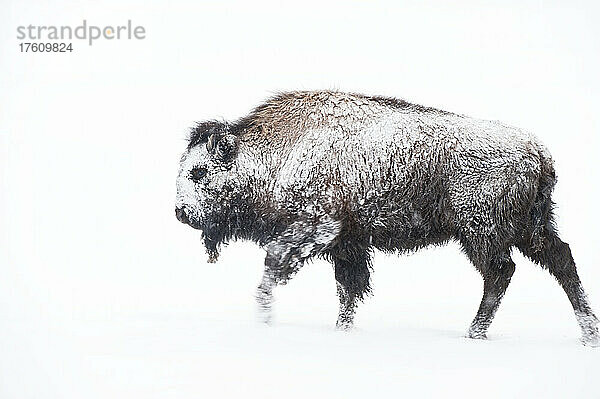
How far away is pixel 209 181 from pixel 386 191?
202 centimetres

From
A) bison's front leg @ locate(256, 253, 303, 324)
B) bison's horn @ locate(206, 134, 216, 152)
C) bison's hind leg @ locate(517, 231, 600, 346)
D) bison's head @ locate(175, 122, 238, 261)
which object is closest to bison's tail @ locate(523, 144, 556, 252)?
bison's hind leg @ locate(517, 231, 600, 346)

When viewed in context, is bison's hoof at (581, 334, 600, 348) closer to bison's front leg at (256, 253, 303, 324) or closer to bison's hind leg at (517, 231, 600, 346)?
bison's hind leg at (517, 231, 600, 346)

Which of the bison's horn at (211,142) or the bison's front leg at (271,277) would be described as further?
the bison's horn at (211,142)

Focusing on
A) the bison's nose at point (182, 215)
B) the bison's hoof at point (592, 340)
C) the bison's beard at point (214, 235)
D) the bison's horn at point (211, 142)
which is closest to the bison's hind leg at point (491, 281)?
the bison's hoof at point (592, 340)

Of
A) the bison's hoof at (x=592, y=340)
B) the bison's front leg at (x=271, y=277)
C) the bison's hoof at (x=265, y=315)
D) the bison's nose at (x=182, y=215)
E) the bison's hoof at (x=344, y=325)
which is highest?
the bison's nose at (x=182, y=215)

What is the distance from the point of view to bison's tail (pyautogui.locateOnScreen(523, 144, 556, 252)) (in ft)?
28.4

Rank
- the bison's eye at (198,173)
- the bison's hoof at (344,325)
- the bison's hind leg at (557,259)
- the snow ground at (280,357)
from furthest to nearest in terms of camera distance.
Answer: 1. the bison's eye at (198,173)
2. the bison's hoof at (344,325)
3. the bison's hind leg at (557,259)
4. the snow ground at (280,357)

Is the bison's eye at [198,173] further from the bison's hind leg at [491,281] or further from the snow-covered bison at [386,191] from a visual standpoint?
the bison's hind leg at [491,281]

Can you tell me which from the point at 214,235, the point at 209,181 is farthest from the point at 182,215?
the point at 209,181

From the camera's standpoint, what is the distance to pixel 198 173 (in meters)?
9.45

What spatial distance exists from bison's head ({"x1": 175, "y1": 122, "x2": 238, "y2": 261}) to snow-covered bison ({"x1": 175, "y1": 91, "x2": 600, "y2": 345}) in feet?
0.05

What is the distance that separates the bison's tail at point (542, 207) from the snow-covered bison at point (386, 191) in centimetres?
1

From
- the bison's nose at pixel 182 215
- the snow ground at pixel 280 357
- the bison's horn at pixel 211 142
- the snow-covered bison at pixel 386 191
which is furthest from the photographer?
the bison's nose at pixel 182 215

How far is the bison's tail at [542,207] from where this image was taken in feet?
28.4
